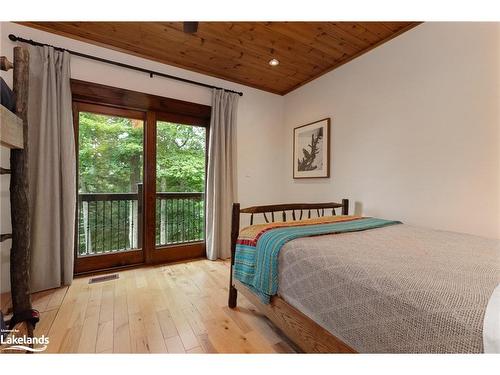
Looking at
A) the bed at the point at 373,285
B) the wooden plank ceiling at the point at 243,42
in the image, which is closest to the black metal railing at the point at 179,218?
the bed at the point at 373,285

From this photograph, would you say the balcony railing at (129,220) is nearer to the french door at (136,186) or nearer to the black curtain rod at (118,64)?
the french door at (136,186)

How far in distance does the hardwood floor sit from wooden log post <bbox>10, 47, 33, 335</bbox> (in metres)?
0.25

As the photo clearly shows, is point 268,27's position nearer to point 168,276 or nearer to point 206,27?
point 206,27

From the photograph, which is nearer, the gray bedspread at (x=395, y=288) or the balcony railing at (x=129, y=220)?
the gray bedspread at (x=395, y=288)

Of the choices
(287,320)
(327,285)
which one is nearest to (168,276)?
(287,320)

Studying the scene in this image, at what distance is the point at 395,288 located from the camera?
0.75 m

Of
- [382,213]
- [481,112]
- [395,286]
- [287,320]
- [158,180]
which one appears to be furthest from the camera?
[158,180]

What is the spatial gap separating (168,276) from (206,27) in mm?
2374

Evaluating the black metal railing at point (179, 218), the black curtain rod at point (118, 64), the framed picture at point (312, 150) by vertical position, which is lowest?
the black metal railing at point (179, 218)

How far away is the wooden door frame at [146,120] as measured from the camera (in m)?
2.22

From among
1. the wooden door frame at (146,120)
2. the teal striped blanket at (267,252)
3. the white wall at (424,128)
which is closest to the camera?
the teal striped blanket at (267,252)

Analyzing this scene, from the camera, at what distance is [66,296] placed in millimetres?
1841

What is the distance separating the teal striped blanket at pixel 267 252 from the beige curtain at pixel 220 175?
1.21 meters

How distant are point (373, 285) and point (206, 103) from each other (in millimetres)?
2635
